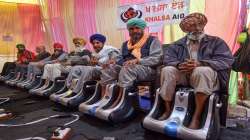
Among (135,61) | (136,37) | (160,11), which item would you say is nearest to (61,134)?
(135,61)

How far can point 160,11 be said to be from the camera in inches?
143

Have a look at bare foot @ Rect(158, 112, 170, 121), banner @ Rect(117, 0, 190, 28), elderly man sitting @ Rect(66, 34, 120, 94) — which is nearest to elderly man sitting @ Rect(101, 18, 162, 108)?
elderly man sitting @ Rect(66, 34, 120, 94)

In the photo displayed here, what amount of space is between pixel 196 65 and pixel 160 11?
1.88 m

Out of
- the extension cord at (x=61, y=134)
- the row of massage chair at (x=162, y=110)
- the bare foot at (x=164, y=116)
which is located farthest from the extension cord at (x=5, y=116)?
the bare foot at (x=164, y=116)

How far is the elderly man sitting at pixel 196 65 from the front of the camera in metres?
1.88

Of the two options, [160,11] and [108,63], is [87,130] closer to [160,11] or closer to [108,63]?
[108,63]

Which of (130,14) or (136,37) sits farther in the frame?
(130,14)

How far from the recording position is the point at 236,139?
191 cm

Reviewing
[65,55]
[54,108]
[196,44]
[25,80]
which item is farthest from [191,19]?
[25,80]

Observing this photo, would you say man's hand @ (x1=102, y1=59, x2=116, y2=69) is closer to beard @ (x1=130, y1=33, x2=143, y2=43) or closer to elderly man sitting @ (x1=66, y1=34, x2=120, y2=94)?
elderly man sitting @ (x1=66, y1=34, x2=120, y2=94)

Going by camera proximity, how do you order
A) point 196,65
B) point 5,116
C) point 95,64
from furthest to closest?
point 95,64, point 5,116, point 196,65

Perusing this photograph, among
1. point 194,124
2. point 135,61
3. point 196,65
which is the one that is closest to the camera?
point 194,124

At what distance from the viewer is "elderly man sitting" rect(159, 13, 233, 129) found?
1875 millimetres

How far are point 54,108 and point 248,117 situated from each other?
2271 millimetres
